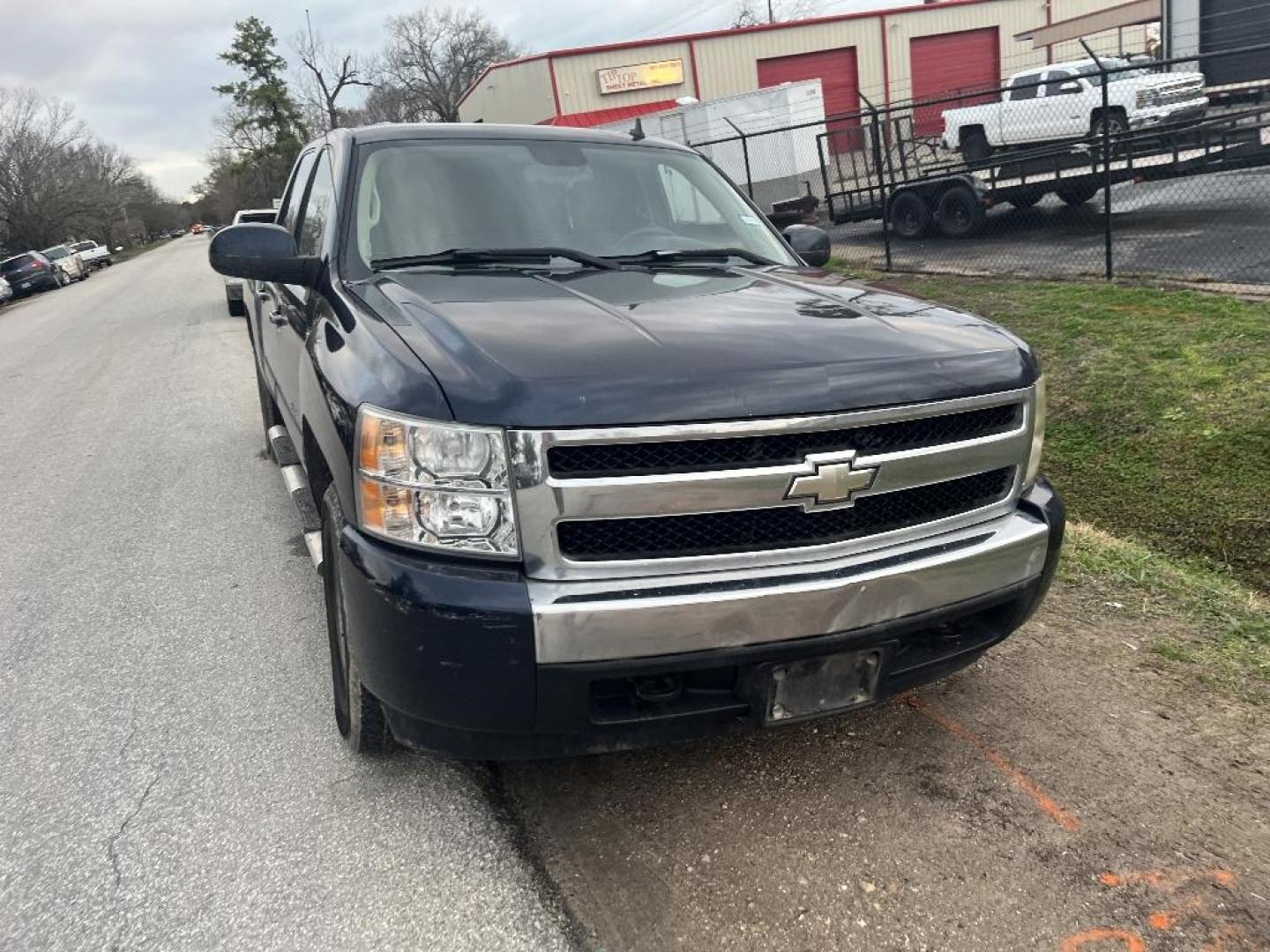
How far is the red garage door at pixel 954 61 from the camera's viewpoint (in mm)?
39625

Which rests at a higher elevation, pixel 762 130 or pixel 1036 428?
pixel 762 130

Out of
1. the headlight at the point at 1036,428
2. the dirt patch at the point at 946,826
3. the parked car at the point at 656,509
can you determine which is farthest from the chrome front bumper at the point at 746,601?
the dirt patch at the point at 946,826

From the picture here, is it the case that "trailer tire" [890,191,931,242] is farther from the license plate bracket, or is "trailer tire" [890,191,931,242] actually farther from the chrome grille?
the license plate bracket

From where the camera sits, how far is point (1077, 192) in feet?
46.5

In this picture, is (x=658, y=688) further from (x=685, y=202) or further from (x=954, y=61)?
(x=954, y=61)

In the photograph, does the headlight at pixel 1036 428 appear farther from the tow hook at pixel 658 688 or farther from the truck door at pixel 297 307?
the truck door at pixel 297 307

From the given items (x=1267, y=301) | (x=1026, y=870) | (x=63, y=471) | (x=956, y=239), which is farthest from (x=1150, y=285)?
(x=63, y=471)

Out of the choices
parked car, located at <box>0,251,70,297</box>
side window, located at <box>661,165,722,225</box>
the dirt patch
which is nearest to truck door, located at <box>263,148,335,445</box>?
side window, located at <box>661,165,722,225</box>

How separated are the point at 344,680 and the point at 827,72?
4000 centimetres

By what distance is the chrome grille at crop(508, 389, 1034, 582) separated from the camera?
7.14 ft

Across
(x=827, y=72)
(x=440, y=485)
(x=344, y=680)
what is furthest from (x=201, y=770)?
(x=827, y=72)

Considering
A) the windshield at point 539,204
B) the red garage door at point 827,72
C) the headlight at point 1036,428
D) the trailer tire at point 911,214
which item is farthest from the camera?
the red garage door at point 827,72

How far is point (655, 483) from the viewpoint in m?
2.20

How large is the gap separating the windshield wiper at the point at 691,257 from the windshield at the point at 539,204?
0.05m
